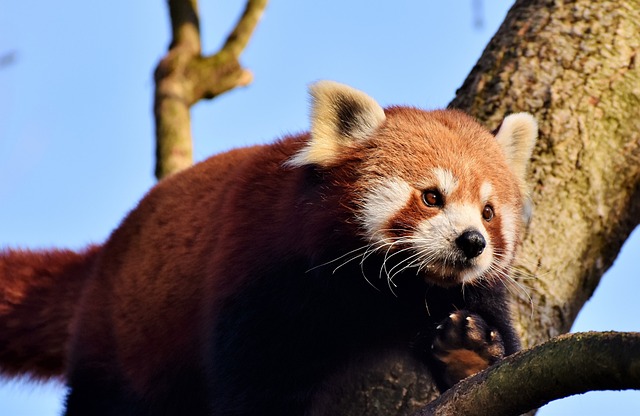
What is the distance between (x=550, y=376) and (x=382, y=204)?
1411mm

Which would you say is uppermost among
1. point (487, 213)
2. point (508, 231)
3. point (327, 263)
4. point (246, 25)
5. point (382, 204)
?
point (246, 25)

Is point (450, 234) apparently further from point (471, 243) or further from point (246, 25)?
point (246, 25)

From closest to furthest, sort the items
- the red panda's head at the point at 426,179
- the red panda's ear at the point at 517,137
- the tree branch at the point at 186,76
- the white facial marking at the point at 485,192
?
1. the red panda's head at the point at 426,179
2. the white facial marking at the point at 485,192
3. the red panda's ear at the point at 517,137
4. the tree branch at the point at 186,76

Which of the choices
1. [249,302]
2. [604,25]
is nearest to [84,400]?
[249,302]

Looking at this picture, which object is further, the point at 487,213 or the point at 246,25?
the point at 246,25

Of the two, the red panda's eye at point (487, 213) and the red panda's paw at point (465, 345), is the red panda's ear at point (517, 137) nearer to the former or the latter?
the red panda's eye at point (487, 213)

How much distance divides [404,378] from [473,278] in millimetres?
491

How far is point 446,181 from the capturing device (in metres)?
3.46

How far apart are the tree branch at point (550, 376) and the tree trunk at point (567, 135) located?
4.29ft

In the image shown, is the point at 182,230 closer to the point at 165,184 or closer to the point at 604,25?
the point at 165,184

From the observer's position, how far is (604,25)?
14.6ft

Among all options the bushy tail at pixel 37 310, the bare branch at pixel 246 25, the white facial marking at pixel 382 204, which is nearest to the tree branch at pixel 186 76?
the bare branch at pixel 246 25

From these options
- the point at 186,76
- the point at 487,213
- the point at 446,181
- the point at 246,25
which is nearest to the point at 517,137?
the point at 487,213

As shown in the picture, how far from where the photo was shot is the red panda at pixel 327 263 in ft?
11.4
